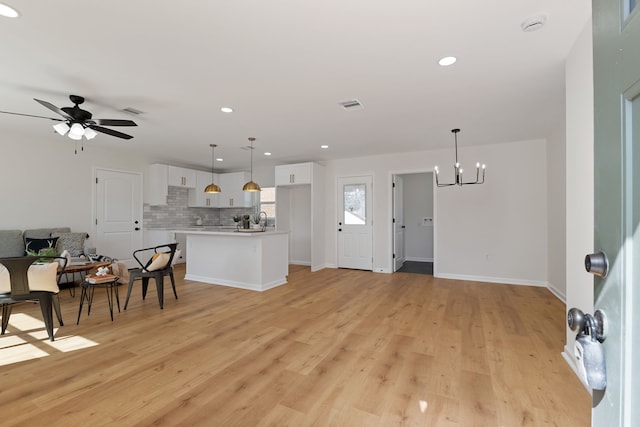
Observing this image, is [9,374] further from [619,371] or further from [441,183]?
[441,183]

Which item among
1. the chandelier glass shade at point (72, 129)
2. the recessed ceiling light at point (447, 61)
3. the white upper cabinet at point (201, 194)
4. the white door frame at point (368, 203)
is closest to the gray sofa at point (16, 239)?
the chandelier glass shade at point (72, 129)

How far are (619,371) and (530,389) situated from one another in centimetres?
193

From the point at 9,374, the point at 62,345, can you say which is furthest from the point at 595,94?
the point at 62,345

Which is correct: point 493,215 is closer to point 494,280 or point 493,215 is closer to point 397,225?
point 494,280

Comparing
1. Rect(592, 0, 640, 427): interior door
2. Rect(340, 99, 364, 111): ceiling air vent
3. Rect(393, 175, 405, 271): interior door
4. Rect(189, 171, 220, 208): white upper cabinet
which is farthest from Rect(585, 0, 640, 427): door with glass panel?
Rect(189, 171, 220, 208): white upper cabinet

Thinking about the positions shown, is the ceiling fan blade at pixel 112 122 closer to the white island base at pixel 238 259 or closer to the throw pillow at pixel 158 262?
the throw pillow at pixel 158 262

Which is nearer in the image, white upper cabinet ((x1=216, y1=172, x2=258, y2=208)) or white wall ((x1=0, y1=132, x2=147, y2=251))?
Result: white wall ((x1=0, y1=132, x2=147, y2=251))

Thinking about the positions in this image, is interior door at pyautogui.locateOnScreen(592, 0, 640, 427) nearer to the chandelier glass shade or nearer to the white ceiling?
the white ceiling

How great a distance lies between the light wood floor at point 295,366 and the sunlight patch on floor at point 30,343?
0.06 ft

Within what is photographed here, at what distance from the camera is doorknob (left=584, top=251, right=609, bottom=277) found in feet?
2.11

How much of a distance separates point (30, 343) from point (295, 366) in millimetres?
2604

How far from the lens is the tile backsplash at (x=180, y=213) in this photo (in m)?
6.78

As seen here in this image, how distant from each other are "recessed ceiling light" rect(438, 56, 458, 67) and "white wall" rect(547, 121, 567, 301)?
2.49m

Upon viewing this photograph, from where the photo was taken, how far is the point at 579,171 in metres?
2.20
